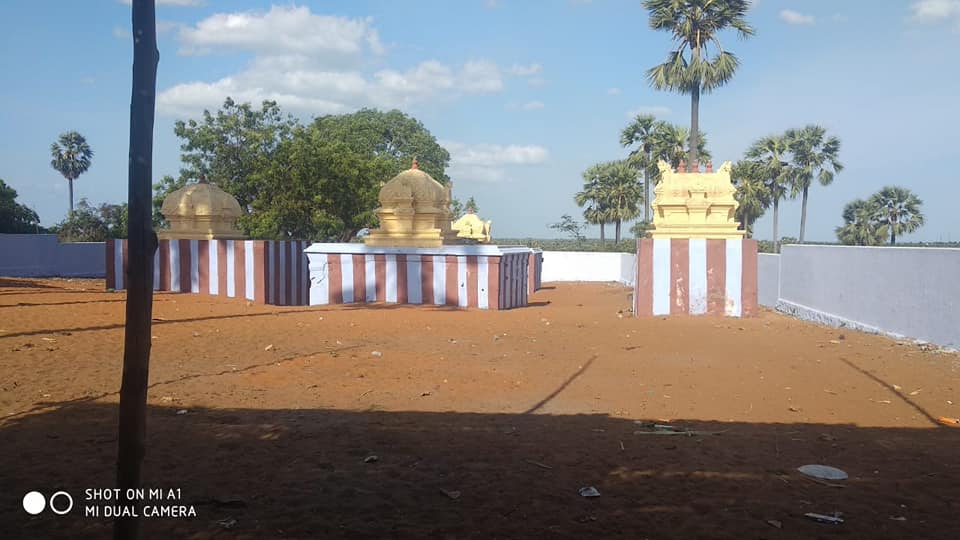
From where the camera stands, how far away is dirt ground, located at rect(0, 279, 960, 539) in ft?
13.5

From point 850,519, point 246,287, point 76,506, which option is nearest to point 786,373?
point 850,519

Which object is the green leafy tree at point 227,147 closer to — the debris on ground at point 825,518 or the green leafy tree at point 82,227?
the green leafy tree at point 82,227

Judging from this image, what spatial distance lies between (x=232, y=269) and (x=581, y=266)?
29.7 m

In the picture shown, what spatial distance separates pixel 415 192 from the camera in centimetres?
2138

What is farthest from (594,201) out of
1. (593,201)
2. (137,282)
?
(137,282)

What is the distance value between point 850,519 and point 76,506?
14.7 feet

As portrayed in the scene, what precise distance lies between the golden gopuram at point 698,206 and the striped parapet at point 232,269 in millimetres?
10868

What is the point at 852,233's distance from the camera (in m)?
43.4

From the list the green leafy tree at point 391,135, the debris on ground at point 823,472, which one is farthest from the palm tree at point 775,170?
the debris on ground at point 823,472

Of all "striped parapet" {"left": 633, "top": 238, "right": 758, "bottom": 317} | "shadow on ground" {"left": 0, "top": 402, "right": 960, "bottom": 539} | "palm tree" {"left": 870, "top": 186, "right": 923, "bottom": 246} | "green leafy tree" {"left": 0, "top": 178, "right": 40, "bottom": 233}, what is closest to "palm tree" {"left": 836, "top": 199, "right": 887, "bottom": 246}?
"palm tree" {"left": 870, "top": 186, "right": 923, "bottom": 246}

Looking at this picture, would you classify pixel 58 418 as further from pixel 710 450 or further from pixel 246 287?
pixel 246 287

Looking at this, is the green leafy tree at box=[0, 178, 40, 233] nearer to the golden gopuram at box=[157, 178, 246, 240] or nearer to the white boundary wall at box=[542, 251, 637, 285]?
the golden gopuram at box=[157, 178, 246, 240]

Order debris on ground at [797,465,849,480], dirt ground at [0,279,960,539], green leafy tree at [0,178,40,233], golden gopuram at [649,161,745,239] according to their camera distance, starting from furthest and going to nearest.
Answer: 1. green leafy tree at [0,178,40,233]
2. golden gopuram at [649,161,745,239]
3. debris on ground at [797,465,849,480]
4. dirt ground at [0,279,960,539]

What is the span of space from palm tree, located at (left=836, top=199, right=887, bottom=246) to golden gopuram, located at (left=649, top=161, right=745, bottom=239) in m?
27.5
